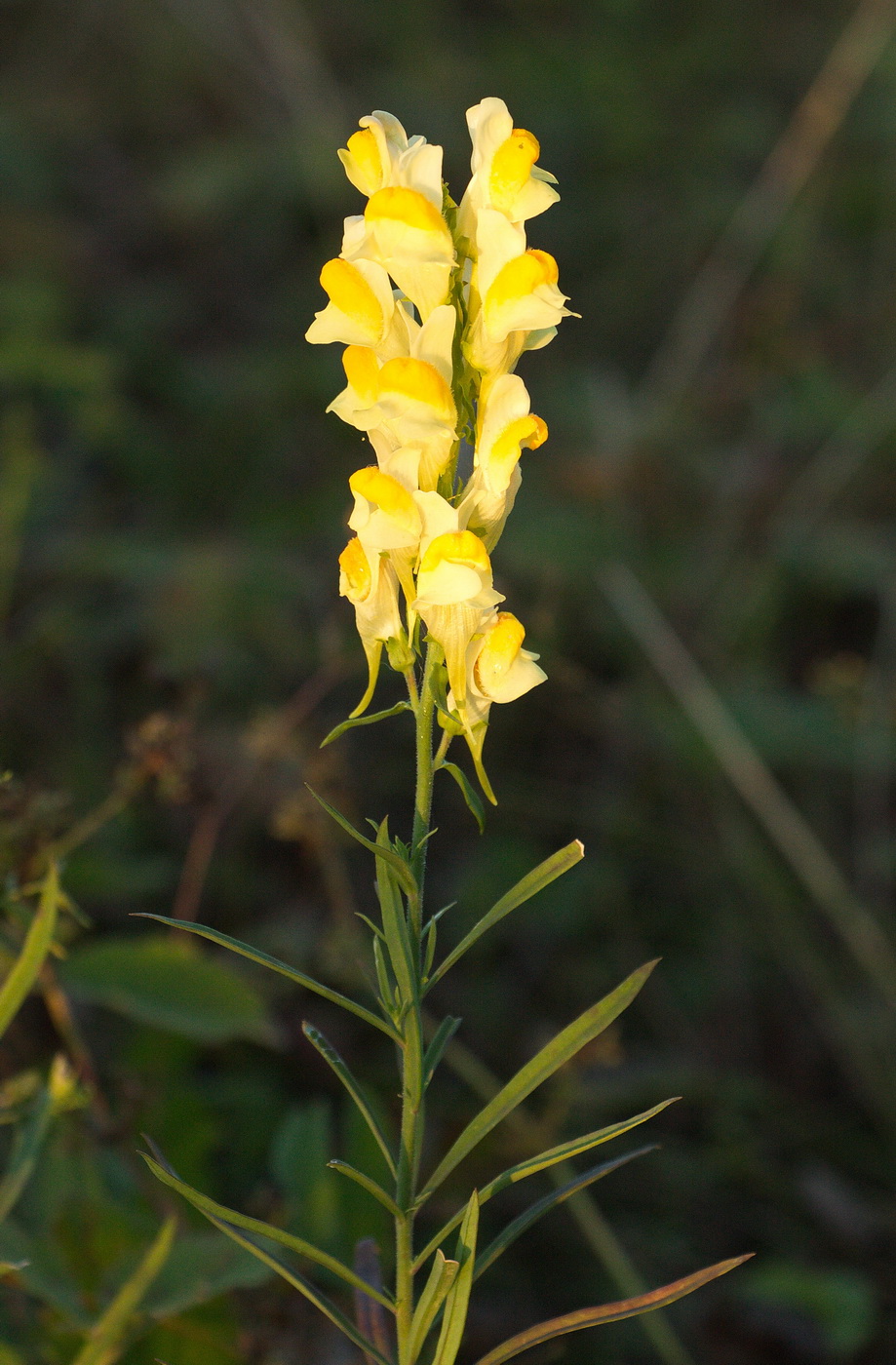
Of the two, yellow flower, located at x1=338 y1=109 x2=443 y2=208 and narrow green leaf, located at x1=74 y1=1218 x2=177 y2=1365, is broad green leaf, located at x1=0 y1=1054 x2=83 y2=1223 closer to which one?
narrow green leaf, located at x1=74 y1=1218 x2=177 y2=1365

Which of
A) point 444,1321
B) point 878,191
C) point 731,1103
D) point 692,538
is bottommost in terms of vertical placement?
point 731,1103

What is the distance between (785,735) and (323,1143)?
1.37 meters

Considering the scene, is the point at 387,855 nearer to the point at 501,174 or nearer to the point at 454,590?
the point at 454,590

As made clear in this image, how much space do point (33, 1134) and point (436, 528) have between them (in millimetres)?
582

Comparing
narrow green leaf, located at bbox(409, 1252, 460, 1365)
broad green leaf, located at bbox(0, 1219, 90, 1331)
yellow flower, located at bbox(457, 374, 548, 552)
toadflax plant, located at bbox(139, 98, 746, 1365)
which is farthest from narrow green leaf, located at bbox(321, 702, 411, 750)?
broad green leaf, located at bbox(0, 1219, 90, 1331)

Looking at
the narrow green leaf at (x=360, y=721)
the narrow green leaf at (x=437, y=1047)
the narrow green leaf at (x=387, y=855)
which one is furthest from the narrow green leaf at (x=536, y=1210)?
the narrow green leaf at (x=360, y=721)

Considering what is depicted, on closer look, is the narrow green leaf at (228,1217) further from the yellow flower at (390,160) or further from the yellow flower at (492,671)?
the yellow flower at (390,160)

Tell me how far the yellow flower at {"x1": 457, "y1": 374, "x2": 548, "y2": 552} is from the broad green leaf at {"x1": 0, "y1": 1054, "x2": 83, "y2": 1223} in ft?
1.88

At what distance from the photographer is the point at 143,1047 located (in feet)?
4.91

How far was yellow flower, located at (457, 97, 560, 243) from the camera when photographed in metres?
0.70

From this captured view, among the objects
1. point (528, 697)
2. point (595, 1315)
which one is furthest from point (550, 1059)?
point (528, 697)

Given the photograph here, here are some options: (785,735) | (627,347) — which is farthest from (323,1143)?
(627,347)

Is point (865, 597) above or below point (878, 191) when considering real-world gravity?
below

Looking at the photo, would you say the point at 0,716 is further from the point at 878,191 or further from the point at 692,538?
the point at 878,191
